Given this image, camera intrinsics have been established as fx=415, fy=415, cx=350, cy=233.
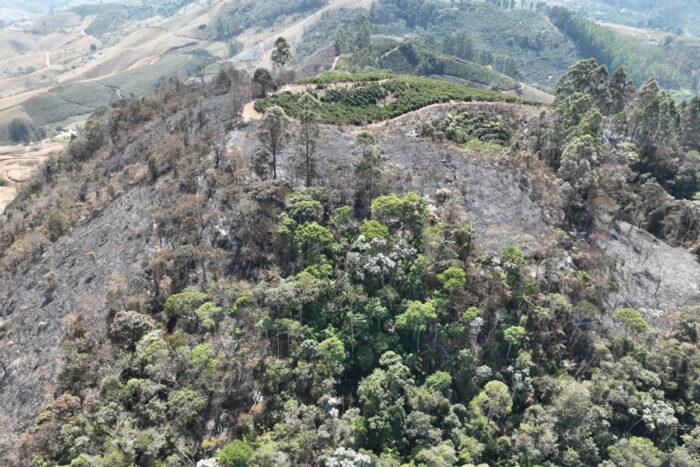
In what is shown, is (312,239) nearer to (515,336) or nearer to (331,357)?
(331,357)

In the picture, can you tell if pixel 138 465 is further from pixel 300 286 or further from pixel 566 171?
pixel 566 171

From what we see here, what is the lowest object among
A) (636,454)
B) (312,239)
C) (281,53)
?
(636,454)

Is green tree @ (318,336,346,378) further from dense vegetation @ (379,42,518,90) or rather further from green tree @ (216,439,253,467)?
dense vegetation @ (379,42,518,90)

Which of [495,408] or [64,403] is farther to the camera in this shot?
[495,408]

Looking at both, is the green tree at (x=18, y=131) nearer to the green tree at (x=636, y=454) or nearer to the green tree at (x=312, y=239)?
the green tree at (x=312, y=239)

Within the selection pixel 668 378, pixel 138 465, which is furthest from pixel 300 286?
pixel 668 378

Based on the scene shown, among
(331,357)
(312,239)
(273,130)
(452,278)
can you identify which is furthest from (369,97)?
(331,357)

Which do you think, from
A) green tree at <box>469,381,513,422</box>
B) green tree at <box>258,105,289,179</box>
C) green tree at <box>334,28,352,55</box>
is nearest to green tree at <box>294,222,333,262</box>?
green tree at <box>258,105,289,179</box>

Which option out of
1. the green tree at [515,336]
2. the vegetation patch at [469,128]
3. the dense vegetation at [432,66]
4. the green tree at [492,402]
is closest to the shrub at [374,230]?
the green tree at [515,336]
